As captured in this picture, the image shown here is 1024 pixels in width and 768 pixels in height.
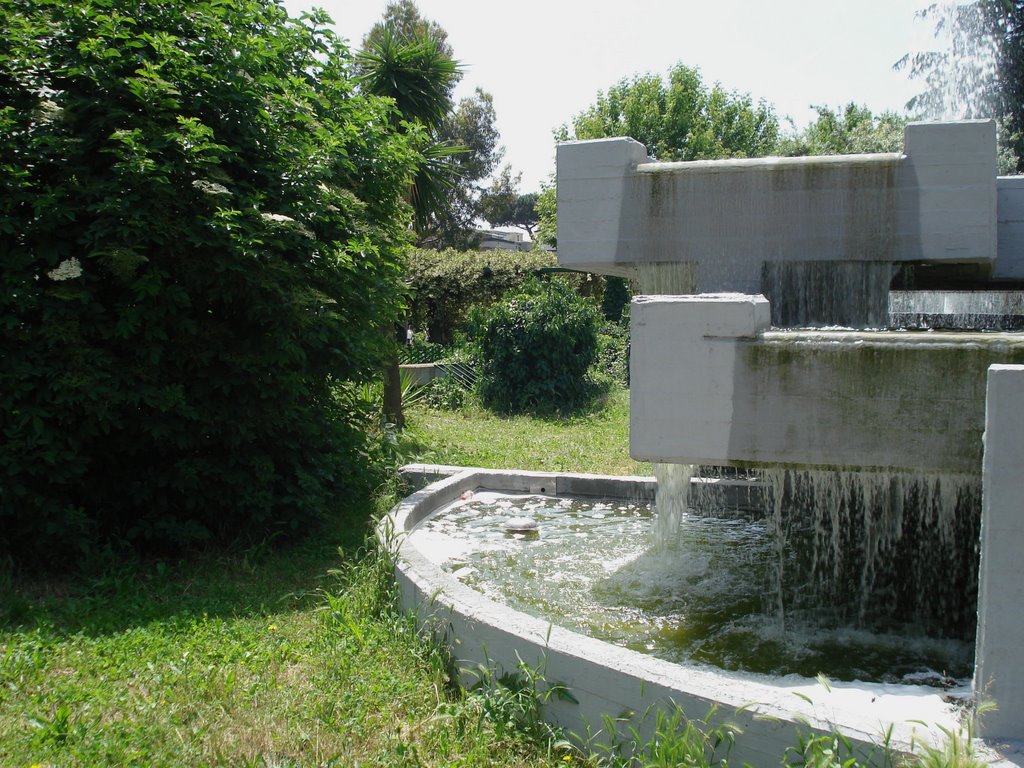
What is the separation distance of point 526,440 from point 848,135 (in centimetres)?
2546

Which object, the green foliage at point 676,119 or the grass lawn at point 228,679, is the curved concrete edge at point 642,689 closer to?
the grass lawn at point 228,679

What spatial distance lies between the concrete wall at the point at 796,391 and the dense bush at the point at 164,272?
2838 mm

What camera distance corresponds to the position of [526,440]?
36.9 ft

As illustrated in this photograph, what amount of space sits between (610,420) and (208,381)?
26.4 feet

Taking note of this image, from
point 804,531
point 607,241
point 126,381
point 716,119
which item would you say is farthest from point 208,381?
point 716,119

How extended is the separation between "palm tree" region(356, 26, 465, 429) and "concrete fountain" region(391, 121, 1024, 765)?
505 cm

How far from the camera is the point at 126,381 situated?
18.0 ft

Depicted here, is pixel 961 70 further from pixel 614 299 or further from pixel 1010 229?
pixel 1010 229

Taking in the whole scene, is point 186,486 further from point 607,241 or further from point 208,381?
point 607,241

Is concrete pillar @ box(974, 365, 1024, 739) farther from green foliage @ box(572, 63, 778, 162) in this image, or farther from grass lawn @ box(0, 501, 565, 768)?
green foliage @ box(572, 63, 778, 162)

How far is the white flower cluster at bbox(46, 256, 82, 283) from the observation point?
5309 mm

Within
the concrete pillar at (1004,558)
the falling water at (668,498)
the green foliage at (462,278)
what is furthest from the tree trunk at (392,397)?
the green foliage at (462,278)

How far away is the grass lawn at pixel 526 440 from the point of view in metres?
9.44

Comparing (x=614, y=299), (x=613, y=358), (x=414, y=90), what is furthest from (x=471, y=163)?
(x=414, y=90)
